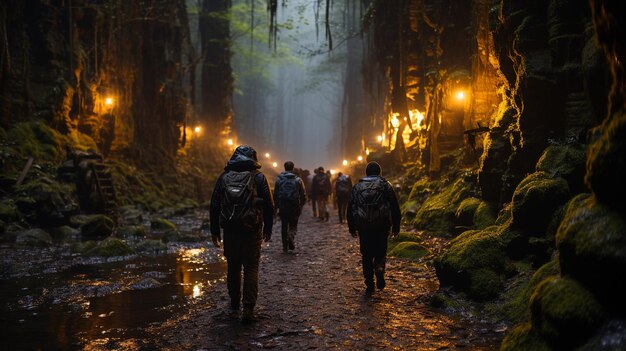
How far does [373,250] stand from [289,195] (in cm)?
449

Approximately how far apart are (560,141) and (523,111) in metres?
1.06

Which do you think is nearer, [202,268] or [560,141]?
[560,141]

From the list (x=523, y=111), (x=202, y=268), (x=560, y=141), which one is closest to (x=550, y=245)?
(x=560, y=141)

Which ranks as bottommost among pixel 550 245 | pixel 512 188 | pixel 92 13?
pixel 550 245

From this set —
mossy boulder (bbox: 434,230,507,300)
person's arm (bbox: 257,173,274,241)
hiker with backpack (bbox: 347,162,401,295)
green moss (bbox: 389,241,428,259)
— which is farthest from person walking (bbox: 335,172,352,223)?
person's arm (bbox: 257,173,274,241)

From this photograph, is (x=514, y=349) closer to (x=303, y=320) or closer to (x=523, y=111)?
(x=303, y=320)

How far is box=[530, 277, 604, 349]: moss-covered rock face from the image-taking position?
9.23ft

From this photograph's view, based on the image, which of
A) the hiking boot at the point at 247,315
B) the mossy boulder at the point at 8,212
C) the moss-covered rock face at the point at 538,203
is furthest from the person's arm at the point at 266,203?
the mossy boulder at the point at 8,212

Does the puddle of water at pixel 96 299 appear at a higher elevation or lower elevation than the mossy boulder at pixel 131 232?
higher

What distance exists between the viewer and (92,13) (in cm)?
2091

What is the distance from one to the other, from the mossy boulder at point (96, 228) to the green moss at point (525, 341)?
1222 centimetres

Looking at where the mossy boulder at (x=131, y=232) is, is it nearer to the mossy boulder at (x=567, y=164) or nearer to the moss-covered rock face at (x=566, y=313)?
the mossy boulder at (x=567, y=164)

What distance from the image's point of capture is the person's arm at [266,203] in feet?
18.2

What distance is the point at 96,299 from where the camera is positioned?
6.20 meters
